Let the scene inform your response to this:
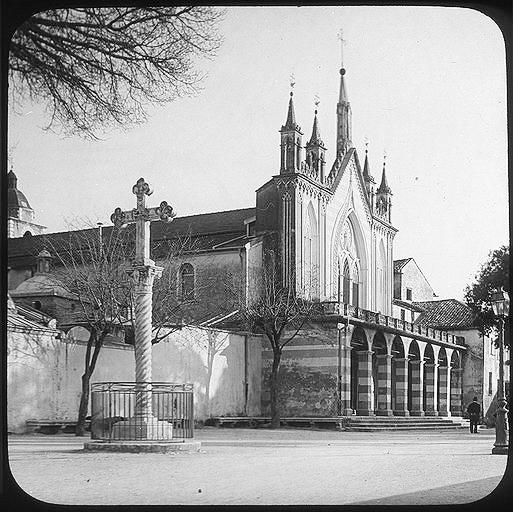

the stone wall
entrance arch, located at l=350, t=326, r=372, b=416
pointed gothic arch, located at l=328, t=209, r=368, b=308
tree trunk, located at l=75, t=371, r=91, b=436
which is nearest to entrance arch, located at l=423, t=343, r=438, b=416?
entrance arch, located at l=350, t=326, r=372, b=416

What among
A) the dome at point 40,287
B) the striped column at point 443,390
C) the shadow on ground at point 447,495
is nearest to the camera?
the shadow on ground at point 447,495

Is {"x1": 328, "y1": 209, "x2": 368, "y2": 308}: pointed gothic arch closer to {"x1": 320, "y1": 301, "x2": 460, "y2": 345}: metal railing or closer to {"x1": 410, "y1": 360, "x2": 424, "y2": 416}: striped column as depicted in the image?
{"x1": 320, "y1": 301, "x2": 460, "y2": 345}: metal railing

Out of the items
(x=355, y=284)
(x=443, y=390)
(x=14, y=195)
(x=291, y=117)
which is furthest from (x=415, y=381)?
(x=14, y=195)

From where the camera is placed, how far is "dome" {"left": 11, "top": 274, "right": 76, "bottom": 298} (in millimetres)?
7773

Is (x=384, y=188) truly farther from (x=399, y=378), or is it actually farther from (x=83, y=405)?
(x=83, y=405)

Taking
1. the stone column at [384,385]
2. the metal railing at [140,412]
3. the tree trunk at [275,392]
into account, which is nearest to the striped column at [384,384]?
the stone column at [384,385]

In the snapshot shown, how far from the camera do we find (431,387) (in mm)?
9406

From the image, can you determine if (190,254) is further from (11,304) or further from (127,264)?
(11,304)

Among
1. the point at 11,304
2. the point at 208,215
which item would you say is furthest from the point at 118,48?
the point at 11,304

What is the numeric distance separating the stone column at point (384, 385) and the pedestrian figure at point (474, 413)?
933mm

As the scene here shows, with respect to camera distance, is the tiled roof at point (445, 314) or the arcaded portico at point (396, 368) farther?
the arcaded portico at point (396, 368)

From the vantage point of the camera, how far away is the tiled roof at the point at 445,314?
8398 millimetres

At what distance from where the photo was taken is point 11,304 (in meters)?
7.75

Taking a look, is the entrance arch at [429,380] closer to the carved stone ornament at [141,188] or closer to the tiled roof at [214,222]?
the tiled roof at [214,222]
